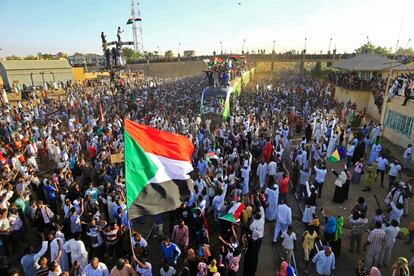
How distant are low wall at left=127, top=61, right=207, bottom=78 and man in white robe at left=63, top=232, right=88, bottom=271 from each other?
53.3 metres

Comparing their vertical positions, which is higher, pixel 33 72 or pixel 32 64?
pixel 32 64

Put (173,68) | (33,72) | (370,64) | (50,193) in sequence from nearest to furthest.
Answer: (50,193) → (370,64) → (33,72) → (173,68)

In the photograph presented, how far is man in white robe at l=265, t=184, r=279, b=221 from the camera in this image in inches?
291

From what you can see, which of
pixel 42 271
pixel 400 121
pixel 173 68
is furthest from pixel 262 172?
pixel 173 68

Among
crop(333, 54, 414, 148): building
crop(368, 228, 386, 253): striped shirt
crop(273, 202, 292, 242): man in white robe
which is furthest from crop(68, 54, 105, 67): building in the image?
crop(368, 228, 386, 253): striped shirt

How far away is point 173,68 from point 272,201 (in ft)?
173

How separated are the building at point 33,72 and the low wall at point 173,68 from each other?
72.1ft

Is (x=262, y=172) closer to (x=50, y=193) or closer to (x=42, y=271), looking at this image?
(x=50, y=193)

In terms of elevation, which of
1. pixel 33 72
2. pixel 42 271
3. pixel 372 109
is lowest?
pixel 372 109

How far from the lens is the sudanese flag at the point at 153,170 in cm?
433

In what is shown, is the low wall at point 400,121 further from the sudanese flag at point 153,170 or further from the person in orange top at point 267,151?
the sudanese flag at point 153,170

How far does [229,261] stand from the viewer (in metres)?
5.28

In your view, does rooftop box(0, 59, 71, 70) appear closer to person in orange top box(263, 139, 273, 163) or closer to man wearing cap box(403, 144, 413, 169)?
person in orange top box(263, 139, 273, 163)

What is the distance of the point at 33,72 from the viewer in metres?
33.0
